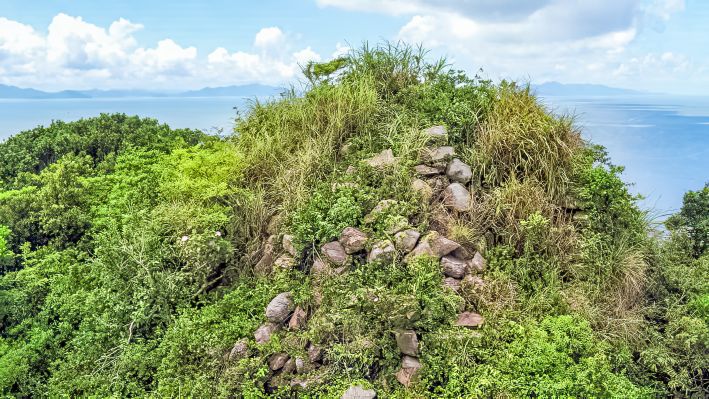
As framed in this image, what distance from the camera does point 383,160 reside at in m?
5.25

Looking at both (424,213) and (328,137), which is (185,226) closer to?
(328,137)

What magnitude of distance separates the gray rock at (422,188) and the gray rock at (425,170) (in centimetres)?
13

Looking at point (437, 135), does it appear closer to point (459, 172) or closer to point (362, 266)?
point (459, 172)

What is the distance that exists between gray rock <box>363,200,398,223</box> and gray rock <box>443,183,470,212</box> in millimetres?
629

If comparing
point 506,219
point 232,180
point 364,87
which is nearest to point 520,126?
point 506,219

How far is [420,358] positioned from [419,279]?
65 cm

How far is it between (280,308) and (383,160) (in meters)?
→ 2.06

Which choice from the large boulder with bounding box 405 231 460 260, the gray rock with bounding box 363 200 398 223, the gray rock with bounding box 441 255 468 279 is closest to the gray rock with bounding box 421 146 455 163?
the gray rock with bounding box 363 200 398 223

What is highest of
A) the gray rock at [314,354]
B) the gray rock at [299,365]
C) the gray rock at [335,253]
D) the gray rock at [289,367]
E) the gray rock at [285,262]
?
the gray rock at [335,253]

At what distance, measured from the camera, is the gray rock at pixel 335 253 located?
441 cm

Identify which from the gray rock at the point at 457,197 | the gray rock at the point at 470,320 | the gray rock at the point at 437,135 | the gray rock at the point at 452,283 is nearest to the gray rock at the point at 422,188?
the gray rock at the point at 457,197

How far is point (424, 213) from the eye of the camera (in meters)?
4.70

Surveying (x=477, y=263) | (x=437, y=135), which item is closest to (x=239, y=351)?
(x=477, y=263)

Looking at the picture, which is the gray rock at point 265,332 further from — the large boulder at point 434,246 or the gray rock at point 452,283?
the gray rock at point 452,283
